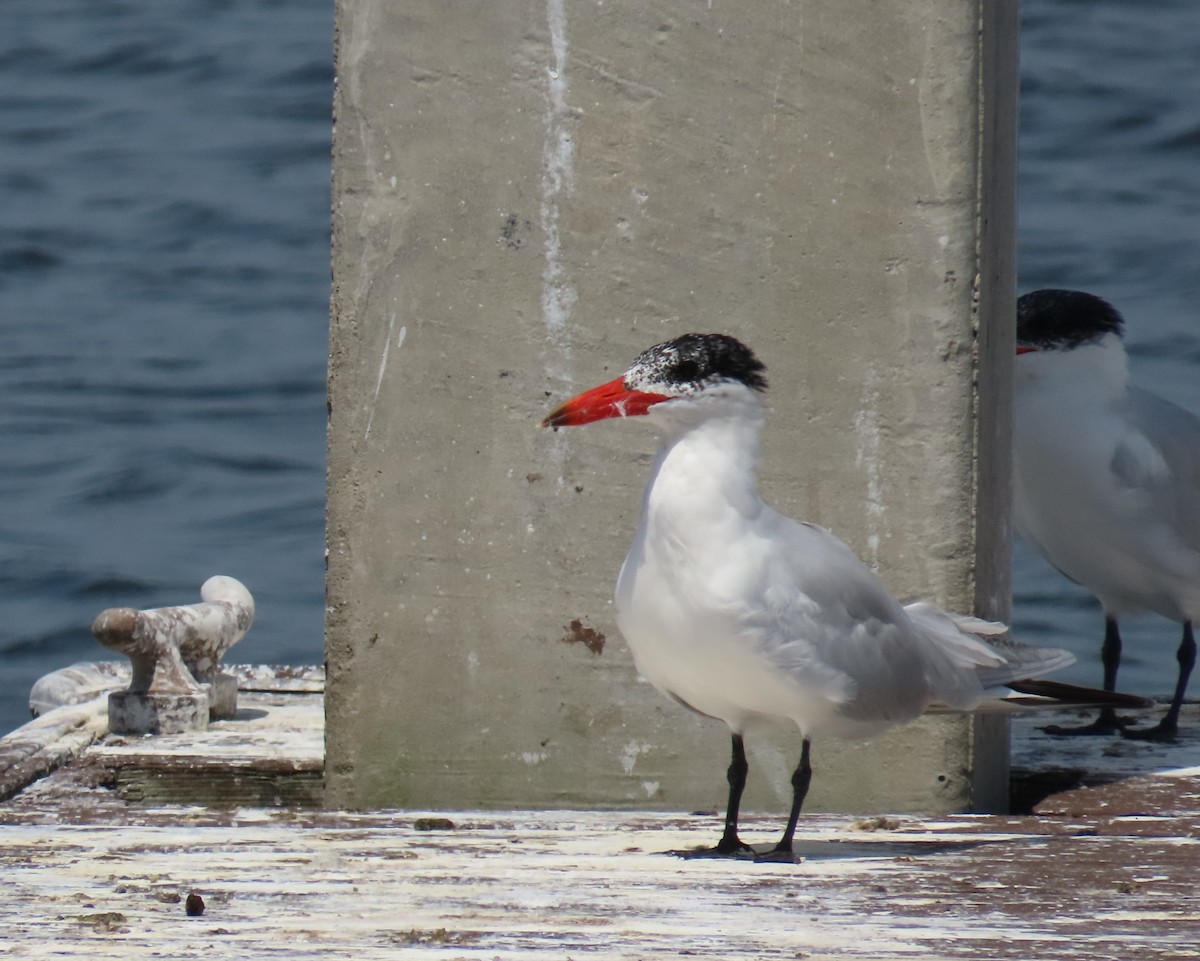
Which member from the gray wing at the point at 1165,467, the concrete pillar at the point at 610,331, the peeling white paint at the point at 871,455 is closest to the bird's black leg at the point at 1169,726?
the gray wing at the point at 1165,467

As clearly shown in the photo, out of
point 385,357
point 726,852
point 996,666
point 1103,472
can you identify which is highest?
point 385,357

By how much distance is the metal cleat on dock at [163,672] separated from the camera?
18.2ft

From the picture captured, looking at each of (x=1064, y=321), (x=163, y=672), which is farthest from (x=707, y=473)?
(x=1064, y=321)

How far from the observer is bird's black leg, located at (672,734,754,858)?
400 cm

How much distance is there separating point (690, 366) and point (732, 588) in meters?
0.43

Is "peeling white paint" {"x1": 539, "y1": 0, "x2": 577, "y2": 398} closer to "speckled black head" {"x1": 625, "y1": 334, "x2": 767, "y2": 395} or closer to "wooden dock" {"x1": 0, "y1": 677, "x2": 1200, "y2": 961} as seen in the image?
"speckled black head" {"x1": 625, "y1": 334, "x2": 767, "y2": 395}

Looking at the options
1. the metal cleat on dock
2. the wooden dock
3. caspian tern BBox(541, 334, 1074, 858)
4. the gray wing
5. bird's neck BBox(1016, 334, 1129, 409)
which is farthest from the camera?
bird's neck BBox(1016, 334, 1129, 409)

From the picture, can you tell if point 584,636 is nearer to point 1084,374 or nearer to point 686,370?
point 686,370

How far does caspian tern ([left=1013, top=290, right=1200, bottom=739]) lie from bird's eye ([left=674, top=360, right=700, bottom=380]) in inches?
Result: 89.8

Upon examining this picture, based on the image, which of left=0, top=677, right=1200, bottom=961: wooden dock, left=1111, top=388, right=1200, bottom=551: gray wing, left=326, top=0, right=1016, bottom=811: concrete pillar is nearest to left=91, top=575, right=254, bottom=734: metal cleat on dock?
left=0, top=677, right=1200, bottom=961: wooden dock

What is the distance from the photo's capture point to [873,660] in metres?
4.04

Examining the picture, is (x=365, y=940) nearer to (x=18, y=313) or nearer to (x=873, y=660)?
(x=873, y=660)

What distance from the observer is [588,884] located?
372 centimetres

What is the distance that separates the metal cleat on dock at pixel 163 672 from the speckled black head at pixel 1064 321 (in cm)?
255
